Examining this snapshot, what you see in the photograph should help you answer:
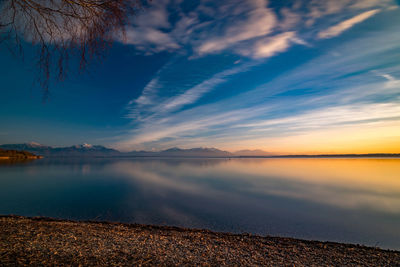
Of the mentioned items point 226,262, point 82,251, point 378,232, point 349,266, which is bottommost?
point 378,232

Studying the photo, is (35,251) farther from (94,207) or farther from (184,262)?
(94,207)

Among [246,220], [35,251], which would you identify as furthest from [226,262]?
[246,220]

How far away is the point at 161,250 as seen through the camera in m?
5.52

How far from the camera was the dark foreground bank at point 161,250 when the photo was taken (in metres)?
4.71

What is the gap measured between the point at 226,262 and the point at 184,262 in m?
1.16

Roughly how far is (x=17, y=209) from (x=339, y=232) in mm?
19755

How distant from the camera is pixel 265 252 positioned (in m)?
5.90

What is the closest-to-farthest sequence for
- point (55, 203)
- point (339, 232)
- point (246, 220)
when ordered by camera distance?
point (339, 232)
point (246, 220)
point (55, 203)

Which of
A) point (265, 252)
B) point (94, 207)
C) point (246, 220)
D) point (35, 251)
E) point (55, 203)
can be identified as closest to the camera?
point (35, 251)

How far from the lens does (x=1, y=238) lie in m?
5.51

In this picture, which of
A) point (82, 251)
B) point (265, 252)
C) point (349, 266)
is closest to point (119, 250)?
point (82, 251)

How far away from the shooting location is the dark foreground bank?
15.5 feet

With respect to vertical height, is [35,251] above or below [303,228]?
above

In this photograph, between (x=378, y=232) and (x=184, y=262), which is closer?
(x=184, y=262)
